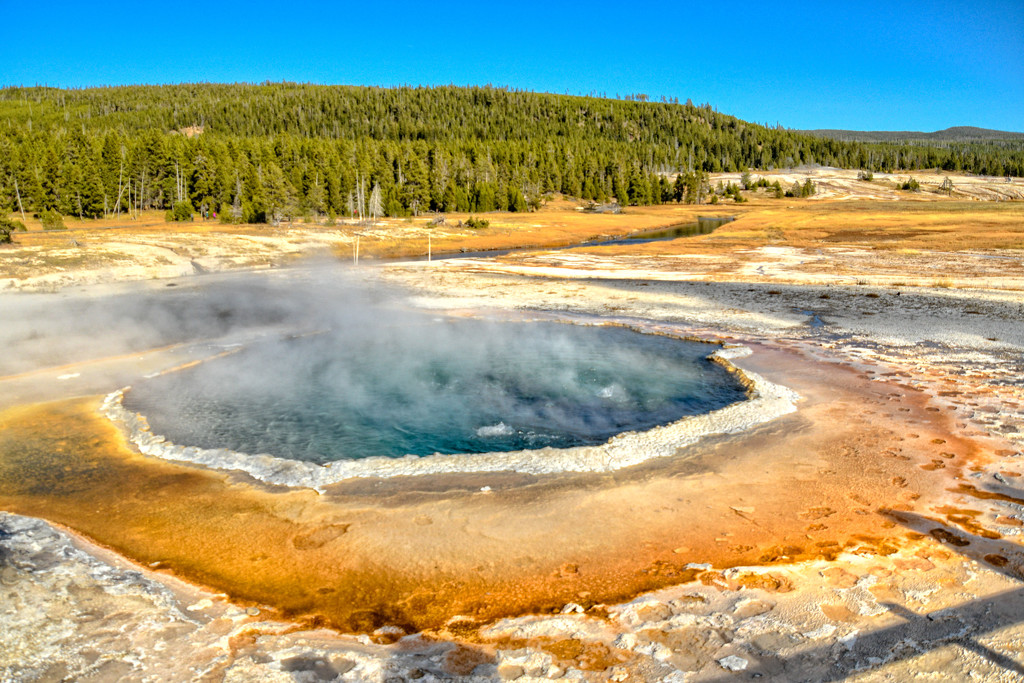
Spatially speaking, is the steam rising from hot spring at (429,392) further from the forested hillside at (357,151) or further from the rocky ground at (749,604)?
the forested hillside at (357,151)

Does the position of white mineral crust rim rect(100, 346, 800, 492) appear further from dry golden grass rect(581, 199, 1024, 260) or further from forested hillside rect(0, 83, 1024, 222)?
forested hillside rect(0, 83, 1024, 222)

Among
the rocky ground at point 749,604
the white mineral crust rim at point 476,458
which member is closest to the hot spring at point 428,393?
the white mineral crust rim at point 476,458

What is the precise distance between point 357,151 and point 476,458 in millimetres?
86963

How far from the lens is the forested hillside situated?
6862 cm

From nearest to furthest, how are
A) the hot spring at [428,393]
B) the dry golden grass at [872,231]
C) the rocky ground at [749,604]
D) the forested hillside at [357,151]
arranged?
the rocky ground at [749,604] < the hot spring at [428,393] < the dry golden grass at [872,231] < the forested hillside at [357,151]

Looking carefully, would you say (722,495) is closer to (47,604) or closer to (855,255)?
(47,604)

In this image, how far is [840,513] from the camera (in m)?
7.57

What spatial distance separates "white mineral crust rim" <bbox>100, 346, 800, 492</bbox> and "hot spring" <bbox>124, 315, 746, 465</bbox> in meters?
0.56

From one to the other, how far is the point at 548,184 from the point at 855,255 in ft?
236

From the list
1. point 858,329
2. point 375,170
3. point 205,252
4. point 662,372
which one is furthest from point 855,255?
point 375,170

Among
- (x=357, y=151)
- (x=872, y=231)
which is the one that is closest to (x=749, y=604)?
(x=872, y=231)

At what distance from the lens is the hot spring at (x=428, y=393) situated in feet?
35.7

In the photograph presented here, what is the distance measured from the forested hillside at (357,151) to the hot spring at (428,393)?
48.3 m

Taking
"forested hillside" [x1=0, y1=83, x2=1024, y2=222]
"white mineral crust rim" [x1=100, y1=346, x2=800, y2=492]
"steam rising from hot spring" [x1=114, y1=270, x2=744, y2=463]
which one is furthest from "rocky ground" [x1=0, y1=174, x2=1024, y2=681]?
"forested hillside" [x1=0, y1=83, x2=1024, y2=222]
